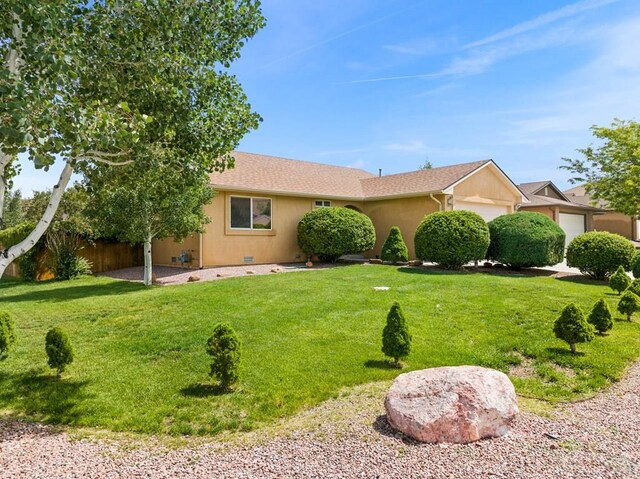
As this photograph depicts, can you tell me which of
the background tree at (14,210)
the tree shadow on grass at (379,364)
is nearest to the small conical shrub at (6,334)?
the tree shadow on grass at (379,364)

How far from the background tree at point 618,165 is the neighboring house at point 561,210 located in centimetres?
187

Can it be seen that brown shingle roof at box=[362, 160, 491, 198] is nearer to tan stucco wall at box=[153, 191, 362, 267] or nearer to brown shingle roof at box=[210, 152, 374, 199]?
brown shingle roof at box=[210, 152, 374, 199]

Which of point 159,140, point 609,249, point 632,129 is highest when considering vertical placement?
point 632,129

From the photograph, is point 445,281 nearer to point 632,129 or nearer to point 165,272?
point 165,272

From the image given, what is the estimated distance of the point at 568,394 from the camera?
527 centimetres

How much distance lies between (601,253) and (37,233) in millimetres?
14935

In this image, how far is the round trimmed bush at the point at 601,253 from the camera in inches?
510

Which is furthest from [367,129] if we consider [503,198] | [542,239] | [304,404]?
[304,404]

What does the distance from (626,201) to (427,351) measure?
2175cm

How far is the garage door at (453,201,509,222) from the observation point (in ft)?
64.9

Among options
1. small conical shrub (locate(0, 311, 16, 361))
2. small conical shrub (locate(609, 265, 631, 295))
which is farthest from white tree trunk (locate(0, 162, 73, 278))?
small conical shrub (locate(609, 265, 631, 295))

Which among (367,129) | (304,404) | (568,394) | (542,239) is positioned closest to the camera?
(304,404)

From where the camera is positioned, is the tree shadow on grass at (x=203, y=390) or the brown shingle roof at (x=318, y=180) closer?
the tree shadow on grass at (x=203, y=390)

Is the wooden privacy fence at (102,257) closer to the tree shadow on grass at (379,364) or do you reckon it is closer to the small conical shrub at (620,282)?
the tree shadow on grass at (379,364)
